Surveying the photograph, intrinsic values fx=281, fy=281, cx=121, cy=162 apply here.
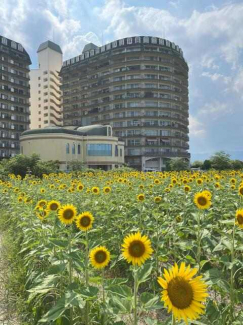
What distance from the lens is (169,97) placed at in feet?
258

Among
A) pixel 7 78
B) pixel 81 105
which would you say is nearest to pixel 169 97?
pixel 81 105

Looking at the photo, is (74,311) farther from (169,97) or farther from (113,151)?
(169,97)

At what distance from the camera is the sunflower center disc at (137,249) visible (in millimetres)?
2200

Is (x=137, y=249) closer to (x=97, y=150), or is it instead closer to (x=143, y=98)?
(x=97, y=150)

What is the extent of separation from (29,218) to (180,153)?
75.7 metres

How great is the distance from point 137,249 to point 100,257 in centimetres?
55

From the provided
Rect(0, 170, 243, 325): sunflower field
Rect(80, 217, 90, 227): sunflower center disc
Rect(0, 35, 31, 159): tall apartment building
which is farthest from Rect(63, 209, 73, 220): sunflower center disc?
Rect(0, 35, 31, 159): tall apartment building

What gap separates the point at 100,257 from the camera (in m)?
2.61

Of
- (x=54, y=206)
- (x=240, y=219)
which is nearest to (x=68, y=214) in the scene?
(x=54, y=206)

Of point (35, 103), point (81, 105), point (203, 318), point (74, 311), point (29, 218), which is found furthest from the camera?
point (35, 103)

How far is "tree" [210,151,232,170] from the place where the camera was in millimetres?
41781

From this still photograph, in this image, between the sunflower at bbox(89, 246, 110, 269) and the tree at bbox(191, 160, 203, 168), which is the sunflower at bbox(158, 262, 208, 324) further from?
the tree at bbox(191, 160, 203, 168)

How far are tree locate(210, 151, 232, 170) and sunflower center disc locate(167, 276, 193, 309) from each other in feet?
139

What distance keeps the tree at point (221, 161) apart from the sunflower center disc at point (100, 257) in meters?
41.5
